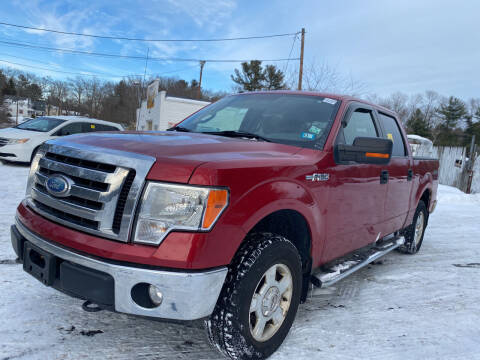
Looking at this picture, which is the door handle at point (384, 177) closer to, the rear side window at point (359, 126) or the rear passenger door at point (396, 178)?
the rear passenger door at point (396, 178)

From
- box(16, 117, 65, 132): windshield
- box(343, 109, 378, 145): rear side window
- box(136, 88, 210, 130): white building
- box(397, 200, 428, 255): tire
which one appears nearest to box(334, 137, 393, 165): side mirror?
box(343, 109, 378, 145): rear side window

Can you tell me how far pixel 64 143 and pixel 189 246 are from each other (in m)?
1.09

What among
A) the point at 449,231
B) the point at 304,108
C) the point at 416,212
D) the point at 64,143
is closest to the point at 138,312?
the point at 64,143

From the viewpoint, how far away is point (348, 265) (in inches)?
124

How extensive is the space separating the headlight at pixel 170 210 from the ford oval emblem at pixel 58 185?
514mm

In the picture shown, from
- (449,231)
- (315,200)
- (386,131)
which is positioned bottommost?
(449,231)

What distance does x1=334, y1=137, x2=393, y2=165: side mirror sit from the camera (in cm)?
264

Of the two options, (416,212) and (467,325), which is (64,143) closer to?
(467,325)

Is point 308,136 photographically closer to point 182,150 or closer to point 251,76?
point 182,150

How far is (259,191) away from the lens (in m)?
2.08

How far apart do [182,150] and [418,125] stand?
54978mm

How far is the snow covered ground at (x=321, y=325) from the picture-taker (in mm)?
2320

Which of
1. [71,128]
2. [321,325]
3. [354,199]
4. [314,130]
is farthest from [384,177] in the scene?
[71,128]

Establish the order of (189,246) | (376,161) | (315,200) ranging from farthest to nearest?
(376,161)
(315,200)
(189,246)
